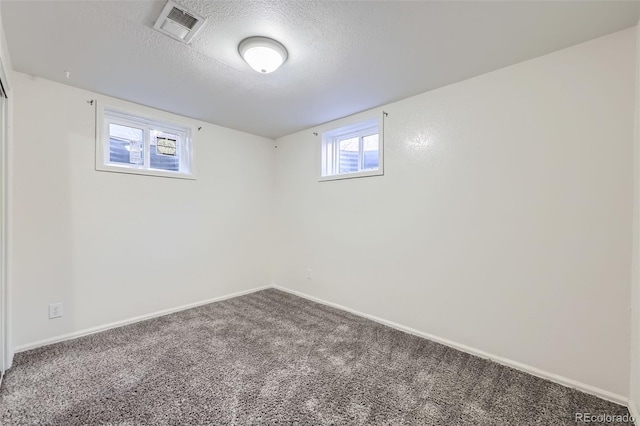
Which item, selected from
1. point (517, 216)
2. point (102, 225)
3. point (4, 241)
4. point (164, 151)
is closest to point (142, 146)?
point (164, 151)

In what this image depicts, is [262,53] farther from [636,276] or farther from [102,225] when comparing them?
[636,276]

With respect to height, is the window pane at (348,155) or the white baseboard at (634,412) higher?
the window pane at (348,155)

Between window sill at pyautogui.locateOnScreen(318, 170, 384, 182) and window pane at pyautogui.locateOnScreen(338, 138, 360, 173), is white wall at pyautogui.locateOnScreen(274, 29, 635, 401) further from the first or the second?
window pane at pyautogui.locateOnScreen(338, 138, 360, 173)

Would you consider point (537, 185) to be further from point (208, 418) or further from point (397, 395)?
point (208, 418)

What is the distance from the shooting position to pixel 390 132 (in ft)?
9.46

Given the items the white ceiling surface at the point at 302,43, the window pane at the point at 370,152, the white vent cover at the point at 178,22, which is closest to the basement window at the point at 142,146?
the white ceiling surface at the point at 302,43

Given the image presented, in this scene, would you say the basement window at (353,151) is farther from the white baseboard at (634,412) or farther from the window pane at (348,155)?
the white baseboard at (634,412)

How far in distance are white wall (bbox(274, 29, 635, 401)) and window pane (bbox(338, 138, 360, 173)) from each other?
13.8 inches

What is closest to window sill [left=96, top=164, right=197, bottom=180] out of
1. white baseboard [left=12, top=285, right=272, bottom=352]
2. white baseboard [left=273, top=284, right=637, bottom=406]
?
white baseboard [left=12, top=285, right=272, bottom=352]

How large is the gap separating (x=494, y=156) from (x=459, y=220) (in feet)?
1.92

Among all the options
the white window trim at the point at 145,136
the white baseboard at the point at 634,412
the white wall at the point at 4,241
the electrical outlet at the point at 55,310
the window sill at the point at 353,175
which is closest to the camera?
the white baseboard at the point at 634,412

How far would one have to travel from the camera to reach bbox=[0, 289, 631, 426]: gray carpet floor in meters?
1.60

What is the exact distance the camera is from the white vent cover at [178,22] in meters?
1.57

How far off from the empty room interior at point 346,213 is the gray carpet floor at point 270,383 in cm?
2
